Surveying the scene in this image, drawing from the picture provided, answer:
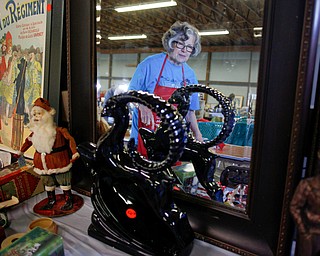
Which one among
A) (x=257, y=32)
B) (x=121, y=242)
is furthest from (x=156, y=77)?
(x=121, y=242)

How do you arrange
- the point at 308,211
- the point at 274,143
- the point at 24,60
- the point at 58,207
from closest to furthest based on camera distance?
the point at 308,211 < the point at 274,143 < the point at 58,207 < the point at 24,60

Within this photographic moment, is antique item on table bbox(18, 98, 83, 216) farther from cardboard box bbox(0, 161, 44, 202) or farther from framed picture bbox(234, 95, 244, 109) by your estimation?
framed picture bbox(234, 95, 244, 109)

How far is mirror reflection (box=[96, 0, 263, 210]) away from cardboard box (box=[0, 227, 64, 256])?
13.5 inches

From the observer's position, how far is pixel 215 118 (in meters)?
0.71

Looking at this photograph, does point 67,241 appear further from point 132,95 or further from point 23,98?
point 23,98

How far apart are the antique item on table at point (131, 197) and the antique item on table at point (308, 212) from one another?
25 cm

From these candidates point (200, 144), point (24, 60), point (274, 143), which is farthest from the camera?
point (24, 60)

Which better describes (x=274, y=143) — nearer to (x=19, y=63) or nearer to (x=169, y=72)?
(x=169, y=72)

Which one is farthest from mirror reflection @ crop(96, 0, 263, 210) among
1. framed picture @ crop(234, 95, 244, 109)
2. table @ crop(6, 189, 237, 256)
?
table @ crop(6, 189, 237, 256)

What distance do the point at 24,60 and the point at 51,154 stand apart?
0.47m

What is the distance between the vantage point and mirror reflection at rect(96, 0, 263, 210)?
0.62 m

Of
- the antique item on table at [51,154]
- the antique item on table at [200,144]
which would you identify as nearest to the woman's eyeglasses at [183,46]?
the antique item on table at [200,144]

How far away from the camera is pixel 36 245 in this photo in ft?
1.77

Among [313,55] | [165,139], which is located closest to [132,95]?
[165,139]
